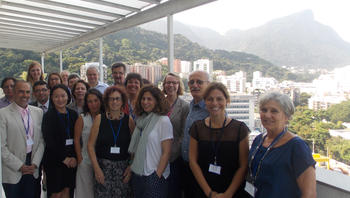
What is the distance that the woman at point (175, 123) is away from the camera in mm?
2287

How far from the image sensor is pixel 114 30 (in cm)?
488

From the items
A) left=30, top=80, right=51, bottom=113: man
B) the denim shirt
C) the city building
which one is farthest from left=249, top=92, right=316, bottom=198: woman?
the city building

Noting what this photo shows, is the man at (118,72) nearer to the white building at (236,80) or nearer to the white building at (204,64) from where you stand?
the white building at (204,64)

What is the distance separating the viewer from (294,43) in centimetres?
297

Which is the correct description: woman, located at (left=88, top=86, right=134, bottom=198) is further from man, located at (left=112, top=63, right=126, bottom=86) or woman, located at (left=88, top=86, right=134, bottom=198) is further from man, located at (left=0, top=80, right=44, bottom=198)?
man, located at (left=112, top=63, right=126, bottom=86)

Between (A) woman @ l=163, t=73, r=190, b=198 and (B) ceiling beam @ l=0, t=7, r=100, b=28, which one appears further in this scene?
(B) ceiling beam @ l=0, t=7, r=100, b=28

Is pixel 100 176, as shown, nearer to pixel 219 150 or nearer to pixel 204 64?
pixel 219 150

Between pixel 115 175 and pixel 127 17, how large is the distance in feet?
9.95

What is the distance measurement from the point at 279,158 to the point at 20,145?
2.29m

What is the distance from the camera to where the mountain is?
8.55 feet

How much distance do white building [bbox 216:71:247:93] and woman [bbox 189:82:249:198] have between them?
0.73 meters

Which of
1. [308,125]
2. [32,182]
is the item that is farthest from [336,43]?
[32,182]

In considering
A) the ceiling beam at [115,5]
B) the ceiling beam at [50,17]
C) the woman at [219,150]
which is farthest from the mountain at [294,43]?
the ceiling beam at [50,17]

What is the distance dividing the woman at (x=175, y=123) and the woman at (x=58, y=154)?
3.31 feet
